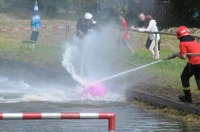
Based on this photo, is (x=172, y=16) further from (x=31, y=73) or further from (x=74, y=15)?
(x=31, y=73)

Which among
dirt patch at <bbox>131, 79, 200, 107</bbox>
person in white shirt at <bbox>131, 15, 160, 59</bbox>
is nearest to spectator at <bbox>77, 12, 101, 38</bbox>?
person in white shirt at <bbox>131, 15, 160, 59</bbox>

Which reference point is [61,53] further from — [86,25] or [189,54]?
[189,54]

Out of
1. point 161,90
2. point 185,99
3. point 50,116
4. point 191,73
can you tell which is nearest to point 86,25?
point 161,90

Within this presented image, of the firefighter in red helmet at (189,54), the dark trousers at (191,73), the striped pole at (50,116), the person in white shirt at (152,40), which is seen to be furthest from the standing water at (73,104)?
the striped pole at (50,116)

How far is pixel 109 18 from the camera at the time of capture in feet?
93.3

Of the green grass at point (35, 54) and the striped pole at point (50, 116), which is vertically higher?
the green grass at point (35, 54)

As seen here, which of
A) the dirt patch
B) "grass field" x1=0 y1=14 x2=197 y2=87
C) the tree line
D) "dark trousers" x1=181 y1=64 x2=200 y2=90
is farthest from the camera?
the tree line

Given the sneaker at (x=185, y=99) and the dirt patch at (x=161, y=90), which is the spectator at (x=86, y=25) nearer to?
the dirt patch at (x=161, y=90)

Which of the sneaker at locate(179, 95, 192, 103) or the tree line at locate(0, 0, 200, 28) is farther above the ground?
the tree line at locate(0, 0, 200, 28)

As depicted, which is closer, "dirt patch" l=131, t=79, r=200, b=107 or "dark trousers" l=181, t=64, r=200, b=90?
"dark trousers" l=181, t=64, r=200, b=90

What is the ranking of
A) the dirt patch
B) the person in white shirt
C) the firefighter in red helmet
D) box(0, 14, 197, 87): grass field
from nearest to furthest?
the firefighter in red helmet → the dirt patch → box(0, 14, 197, 87): grass field → the person in white shirt

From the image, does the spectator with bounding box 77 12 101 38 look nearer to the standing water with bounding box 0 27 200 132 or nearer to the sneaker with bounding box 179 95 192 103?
the standing water with bounding box 0 27 200 132

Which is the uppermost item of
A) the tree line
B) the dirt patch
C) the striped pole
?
the tree line

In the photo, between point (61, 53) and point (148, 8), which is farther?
point (148, 8)
